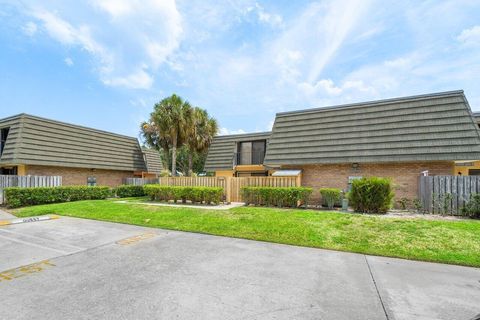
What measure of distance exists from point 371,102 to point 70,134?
2266 centimetres

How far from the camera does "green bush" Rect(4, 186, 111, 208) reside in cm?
1357

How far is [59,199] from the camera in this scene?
1560 centimetres

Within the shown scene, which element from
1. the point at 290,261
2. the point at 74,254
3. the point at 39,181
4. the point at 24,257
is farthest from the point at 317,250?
the point at 39,181

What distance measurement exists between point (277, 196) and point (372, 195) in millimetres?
4377

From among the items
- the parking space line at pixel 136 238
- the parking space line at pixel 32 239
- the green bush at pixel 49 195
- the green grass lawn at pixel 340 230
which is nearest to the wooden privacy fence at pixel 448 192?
the green grass lawn at pixel 340 230

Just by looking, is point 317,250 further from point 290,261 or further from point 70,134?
point 70,134

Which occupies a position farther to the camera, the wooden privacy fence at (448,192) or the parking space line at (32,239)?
the wooden privacy fence at (448,192)

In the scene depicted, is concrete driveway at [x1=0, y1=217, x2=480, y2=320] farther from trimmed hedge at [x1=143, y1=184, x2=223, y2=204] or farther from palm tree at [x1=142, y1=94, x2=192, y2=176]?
palm tree at [x1=142, y1=94, x2=192, y2=176]

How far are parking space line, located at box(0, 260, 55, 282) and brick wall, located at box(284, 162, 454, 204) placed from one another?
12.7 meters

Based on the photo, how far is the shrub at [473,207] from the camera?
9.51 m

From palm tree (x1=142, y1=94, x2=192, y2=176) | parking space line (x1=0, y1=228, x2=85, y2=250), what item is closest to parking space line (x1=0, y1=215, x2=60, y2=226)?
parking space line (x1=0, y1=228, x2=85, y2=250)

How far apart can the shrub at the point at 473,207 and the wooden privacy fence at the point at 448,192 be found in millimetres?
228

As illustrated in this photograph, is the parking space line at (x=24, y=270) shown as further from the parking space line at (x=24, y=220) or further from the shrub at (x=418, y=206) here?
the shrub at (x=418, y=206)

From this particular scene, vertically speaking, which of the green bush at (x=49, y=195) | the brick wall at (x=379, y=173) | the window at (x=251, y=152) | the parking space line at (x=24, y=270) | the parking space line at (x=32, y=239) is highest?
the window at (x=251, y=152)
